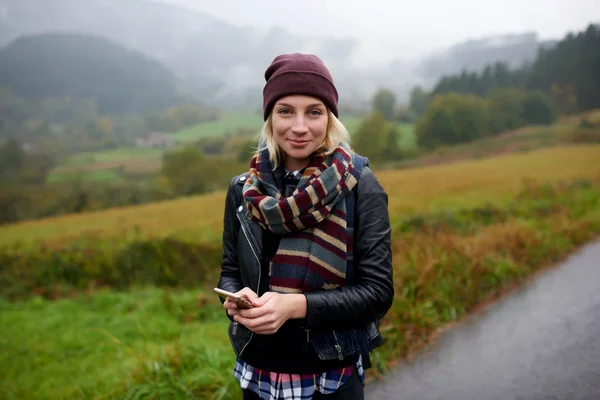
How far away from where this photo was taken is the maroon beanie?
4.64ft

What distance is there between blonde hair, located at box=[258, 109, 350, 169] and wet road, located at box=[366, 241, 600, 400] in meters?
2.11

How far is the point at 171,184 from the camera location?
27422mm

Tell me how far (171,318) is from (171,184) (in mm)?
22505

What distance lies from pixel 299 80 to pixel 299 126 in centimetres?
15

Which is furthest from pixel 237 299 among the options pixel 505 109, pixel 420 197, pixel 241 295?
pixel 505 109

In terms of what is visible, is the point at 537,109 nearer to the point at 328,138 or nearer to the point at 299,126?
the point at 328,138

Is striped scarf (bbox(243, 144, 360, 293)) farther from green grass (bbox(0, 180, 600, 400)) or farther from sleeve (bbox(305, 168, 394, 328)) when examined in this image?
green grass (bbox(0, 180, 600, 400))

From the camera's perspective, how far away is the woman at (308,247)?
1.37m

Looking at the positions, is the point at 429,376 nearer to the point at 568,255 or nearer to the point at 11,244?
the point at 568,255

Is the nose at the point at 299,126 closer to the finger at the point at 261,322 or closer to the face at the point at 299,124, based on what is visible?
the face at the point at 299,124

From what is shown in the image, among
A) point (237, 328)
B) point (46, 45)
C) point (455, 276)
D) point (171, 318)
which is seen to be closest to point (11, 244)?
point (171, 318)

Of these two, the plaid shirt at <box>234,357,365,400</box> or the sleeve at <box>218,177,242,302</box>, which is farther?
the sleeve at <box>218,177,242,302</box>

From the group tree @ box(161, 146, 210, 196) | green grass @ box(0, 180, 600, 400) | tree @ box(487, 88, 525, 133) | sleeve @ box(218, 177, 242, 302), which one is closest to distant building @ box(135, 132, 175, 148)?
tree @ box(161, 146, 210, 196)

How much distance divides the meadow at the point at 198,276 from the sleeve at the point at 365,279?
1.75 metres
